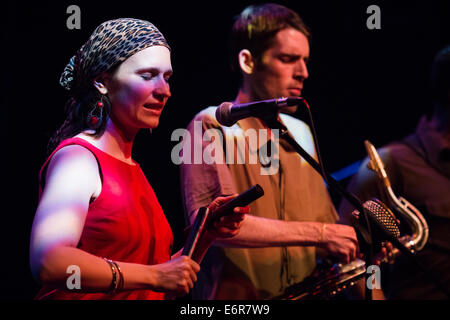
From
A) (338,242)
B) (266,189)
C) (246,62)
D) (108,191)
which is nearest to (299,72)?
A: (246,62)

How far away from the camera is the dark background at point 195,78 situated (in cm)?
258

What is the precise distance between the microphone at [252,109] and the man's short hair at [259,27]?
1.06 metres

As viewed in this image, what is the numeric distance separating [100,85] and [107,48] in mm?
126

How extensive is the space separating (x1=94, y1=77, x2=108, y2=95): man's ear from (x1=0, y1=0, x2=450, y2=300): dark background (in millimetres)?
616

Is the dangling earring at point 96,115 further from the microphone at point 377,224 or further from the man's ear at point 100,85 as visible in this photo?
the microphone at point 377,224

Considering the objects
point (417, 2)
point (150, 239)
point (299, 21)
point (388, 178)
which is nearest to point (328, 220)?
point (388, 178)

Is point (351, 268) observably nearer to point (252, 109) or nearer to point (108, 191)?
point (252, 109)

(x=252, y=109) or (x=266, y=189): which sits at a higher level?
(x=252, y=109)

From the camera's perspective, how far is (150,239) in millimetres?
1819

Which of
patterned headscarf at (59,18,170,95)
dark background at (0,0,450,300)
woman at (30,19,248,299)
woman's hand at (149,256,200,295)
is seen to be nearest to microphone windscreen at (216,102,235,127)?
woman at (30,19,248,299)

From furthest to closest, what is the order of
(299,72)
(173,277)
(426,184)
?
(426,184) < (299,72) < (173,277)

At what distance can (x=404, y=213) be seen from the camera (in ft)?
9.48

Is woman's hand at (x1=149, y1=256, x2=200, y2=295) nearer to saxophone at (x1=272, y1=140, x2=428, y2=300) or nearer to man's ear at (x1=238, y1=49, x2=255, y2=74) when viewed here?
saxophone at (x1=272, y1=140, x2=428, y2=300)

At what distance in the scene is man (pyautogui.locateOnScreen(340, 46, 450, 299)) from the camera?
294cm
